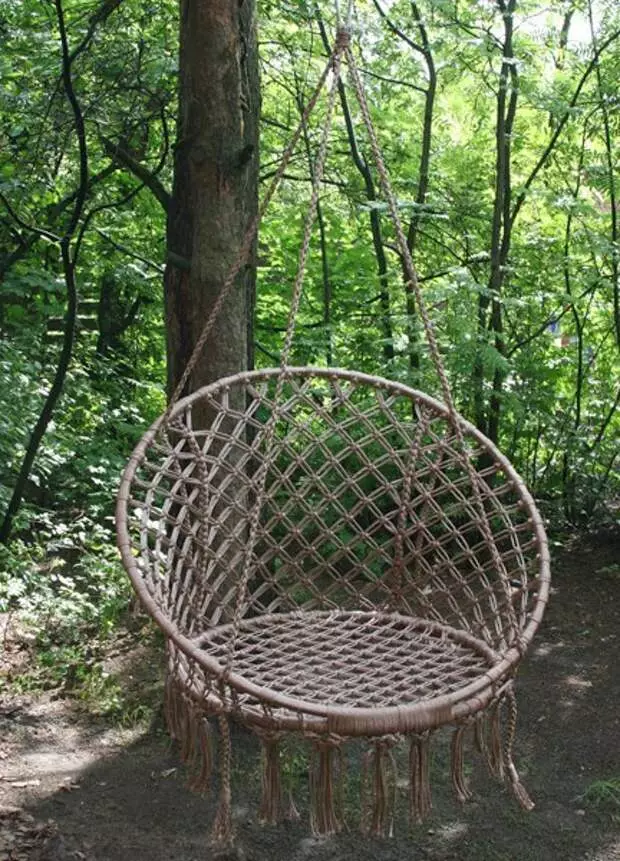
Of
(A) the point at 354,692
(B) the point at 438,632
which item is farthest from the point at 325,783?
(B) the point at 438,632

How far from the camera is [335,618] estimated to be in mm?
2311

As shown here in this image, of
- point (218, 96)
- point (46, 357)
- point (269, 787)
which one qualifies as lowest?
point (269, 787)

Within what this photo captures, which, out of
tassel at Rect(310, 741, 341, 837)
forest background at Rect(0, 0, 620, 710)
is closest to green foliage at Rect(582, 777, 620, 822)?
tassel at Rect(310, 741, 341, 837)

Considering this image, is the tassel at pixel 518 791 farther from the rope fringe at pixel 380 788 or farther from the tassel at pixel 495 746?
the rope fringe at pixel 380 788

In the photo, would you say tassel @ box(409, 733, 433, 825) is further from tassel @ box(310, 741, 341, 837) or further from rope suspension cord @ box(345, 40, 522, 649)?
rope suspension cord @ box(345, 40, 522, 649)

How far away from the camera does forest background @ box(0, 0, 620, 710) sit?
136 inches

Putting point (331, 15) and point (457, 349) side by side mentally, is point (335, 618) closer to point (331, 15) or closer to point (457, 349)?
point (457, 349)

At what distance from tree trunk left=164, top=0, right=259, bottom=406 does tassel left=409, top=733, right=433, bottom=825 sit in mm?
1241

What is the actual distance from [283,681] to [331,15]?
289cm

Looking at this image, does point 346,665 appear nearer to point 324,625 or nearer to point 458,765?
point 324,625

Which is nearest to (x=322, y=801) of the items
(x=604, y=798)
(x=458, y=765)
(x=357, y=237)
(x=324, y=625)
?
(x=458, y=765)

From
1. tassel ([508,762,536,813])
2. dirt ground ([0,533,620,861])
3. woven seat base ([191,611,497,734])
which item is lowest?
dirt ground ([0,533,620,861])

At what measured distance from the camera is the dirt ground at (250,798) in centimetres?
234

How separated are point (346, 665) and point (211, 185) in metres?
1.27
